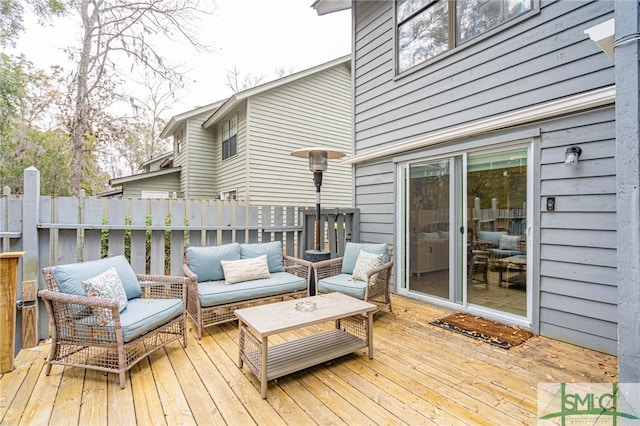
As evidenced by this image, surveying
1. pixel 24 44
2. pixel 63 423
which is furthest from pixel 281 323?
pixel 24 44

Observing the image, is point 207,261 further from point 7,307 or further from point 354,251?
point 354,251

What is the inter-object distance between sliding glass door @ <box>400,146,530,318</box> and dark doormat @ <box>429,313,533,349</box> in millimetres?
204

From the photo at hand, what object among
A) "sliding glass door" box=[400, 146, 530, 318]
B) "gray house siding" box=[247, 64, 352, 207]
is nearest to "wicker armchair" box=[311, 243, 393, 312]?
"sliding glass door" box=[400, 146, 530, 318]

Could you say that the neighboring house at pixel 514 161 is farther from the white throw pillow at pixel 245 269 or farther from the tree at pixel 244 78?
the tree at pixel 244 78

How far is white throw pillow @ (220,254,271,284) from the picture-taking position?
3.65m

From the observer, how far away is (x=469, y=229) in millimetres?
3838

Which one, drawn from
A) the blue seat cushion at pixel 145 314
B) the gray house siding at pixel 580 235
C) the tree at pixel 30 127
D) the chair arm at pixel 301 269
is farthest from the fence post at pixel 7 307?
the tree at pixel 30 127

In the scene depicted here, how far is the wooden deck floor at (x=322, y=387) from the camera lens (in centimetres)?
196

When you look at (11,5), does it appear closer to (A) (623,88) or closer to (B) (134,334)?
(B) (134,334)

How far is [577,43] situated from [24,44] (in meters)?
12.1

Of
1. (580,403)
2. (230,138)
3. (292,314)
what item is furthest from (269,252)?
(230,138)

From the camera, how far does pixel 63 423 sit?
6.17ft

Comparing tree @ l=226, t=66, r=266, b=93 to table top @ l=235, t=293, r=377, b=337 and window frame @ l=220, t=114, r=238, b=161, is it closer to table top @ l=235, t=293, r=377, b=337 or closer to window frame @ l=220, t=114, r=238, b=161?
window frame @ l=220, t=114, r=238, b=161

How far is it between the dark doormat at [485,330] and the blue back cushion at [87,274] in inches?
129
